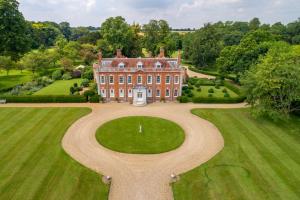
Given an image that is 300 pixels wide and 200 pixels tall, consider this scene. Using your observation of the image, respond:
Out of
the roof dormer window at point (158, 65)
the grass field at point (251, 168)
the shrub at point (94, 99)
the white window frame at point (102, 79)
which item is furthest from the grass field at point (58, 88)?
the grass field at point (251, 168)

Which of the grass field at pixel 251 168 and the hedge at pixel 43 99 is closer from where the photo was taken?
the grass field at pixel 251 168

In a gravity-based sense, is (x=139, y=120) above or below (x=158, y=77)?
below

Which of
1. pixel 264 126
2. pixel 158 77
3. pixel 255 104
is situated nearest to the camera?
pixel 264 126

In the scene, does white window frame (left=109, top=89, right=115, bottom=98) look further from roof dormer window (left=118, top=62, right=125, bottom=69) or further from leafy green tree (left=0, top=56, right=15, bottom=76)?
leafy green tree (left=0, top=56, right=15, bottom=76)

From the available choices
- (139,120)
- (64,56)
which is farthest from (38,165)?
(64,56)

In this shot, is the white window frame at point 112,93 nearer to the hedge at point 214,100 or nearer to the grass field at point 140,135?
the grass field at point 140,135

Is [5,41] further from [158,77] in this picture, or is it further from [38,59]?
[158,77]

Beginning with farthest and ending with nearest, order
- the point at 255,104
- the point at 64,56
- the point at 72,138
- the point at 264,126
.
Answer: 1. the point at 64,56
2. the point at 255,104
3. the point at 264,126
4. the point at 72,138

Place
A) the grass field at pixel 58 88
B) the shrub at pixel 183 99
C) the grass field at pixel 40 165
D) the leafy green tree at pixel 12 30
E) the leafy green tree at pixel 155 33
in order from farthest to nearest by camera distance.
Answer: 1. the leafy green tree at pixel 155 33
2. the leafy green tree at pixel 12 30
3. the grass field at pixel 58 88
4. the shrub at pixel 183 99
5. the grass field at pixel 40 165
